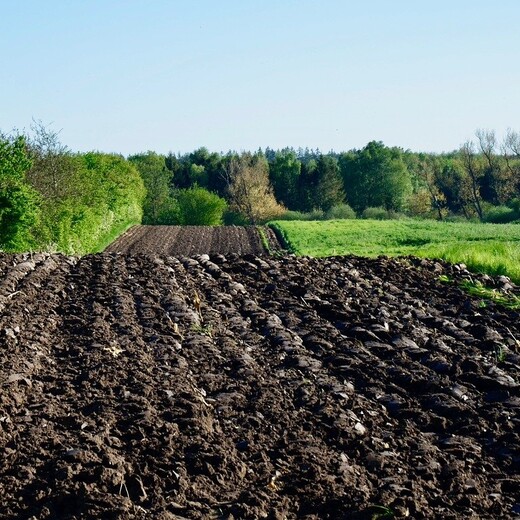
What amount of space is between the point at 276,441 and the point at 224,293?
23.7 feet

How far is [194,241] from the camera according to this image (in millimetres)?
42656

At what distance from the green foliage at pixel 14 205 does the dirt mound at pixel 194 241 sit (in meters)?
9.00

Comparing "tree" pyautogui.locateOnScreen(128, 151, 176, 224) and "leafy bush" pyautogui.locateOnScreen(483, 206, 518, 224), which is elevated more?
"tree" pyautogui.locateOnScreen(128, 151, 176, 224)

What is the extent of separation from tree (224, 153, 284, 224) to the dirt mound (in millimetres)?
32134

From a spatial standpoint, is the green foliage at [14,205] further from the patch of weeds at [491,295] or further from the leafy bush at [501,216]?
the leafy bush at [501,216]

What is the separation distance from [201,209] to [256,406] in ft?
233

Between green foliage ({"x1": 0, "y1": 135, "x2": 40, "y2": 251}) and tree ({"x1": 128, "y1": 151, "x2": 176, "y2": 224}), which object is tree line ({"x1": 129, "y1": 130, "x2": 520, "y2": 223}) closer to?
tree ({"x1": 128, "y1": 151, "x2": 176, "y2": 224})

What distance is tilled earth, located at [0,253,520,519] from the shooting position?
18.2 feet

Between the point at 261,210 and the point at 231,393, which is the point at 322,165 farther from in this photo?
the point at 231,393

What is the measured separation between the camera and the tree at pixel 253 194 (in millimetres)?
83000

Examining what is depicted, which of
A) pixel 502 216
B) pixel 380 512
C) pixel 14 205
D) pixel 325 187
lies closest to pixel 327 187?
pixel 325 187

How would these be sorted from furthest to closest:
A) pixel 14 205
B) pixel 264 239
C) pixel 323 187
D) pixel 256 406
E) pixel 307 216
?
pixel 323 187 → pixel 307 216 → pixel 264 239 → pixel 14 205 → pixel 256 406

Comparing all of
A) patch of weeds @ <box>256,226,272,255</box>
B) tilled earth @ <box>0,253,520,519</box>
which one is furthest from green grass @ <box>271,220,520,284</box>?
tilled earth @ <box>0,253,520,519</box>

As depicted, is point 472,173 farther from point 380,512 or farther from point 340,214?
point 380,512
